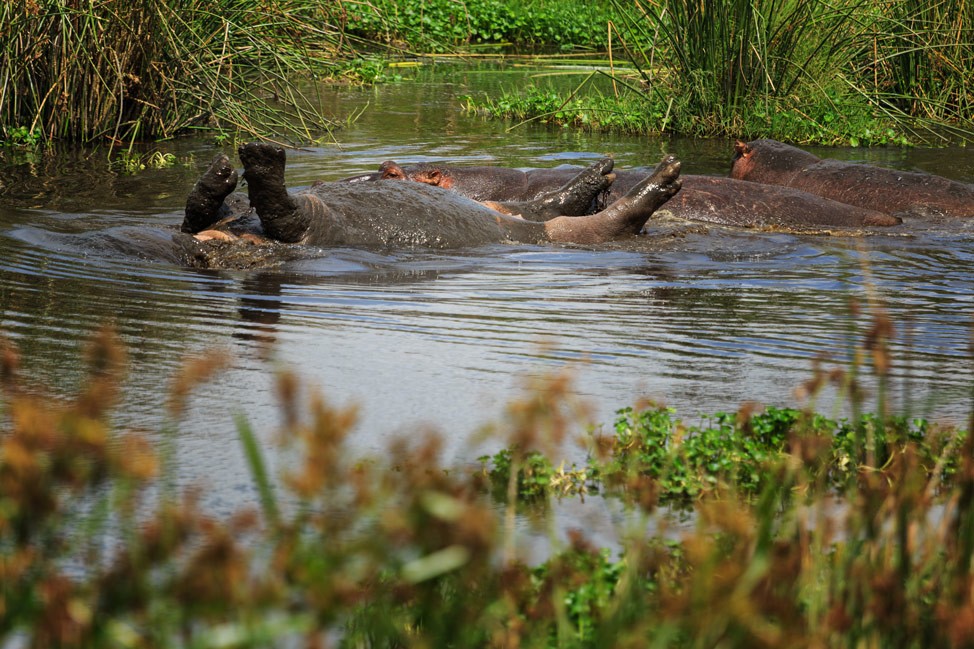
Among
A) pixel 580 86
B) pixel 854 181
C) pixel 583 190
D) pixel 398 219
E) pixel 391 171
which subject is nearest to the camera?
pixel 398 219

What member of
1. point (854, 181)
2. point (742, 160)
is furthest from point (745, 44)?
point (854, 181)

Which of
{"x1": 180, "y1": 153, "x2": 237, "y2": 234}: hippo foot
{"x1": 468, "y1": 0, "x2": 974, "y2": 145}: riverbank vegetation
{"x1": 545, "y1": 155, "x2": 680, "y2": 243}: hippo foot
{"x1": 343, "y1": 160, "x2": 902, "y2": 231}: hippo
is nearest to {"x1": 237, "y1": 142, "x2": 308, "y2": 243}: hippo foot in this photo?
{"x1": 180, "y1": 153, "x2": 237, "y2": 234}: hippo foot

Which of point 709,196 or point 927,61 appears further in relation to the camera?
point 927,61

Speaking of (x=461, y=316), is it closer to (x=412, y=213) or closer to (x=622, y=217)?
(x=412, y=213)

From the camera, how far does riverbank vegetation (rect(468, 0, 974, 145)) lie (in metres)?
11.9

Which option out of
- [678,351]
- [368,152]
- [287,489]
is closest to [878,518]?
[287,489]

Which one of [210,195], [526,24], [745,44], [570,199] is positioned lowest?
[570,199]

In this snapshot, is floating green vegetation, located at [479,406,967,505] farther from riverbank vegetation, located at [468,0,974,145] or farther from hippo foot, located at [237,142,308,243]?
riverbank vegetation, located at [468,0,974,145]

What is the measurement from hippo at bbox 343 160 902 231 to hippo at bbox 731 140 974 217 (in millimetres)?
502

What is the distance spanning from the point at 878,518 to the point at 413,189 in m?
5.74

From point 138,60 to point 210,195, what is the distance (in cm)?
483

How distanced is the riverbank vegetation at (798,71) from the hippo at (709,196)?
2.61m

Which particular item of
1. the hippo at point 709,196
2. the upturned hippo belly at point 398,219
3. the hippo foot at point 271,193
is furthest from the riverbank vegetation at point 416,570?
the hippo at point 709,196

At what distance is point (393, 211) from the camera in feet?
24.3
